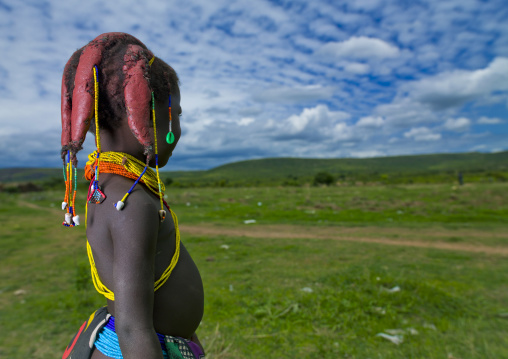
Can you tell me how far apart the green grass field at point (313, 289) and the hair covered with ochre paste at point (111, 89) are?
120 inches

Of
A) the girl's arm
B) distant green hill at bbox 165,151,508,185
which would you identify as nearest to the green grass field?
the girl's arm

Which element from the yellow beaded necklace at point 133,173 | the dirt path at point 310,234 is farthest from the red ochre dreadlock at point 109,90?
the dirt path at point 310,234

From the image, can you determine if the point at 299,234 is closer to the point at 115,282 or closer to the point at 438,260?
the point at 438,260

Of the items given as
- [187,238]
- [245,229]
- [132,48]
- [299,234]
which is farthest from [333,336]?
[245,229]

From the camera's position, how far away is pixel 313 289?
5836mm

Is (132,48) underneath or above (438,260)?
above

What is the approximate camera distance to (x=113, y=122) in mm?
1511

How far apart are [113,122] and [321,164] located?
5632 inches

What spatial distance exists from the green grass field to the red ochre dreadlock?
3009 millimetres

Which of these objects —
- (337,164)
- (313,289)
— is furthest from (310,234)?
(337,164)

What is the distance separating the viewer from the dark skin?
1.25 meters

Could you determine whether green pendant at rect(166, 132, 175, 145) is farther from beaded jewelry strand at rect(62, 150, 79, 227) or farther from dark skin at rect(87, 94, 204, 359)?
beaded jewelry strand at rect(62, 150, 79, 227)

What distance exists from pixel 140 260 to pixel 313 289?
5015mm

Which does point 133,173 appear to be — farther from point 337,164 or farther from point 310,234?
point 337,164
